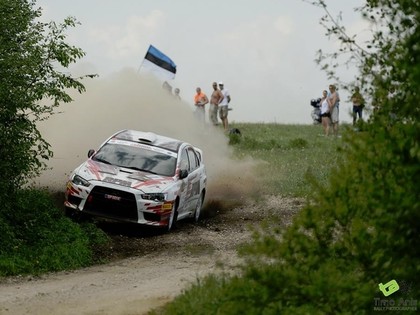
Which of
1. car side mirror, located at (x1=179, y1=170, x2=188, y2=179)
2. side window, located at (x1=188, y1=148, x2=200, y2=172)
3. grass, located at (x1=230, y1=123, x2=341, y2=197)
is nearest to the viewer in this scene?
car side mirror, located at (x1=179, y1=170, x2=188, y2=179)

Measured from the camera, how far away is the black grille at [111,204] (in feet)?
68.0

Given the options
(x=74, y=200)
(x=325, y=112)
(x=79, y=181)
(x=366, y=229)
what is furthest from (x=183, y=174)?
(x=325, y=112)

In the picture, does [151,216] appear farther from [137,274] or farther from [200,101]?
[200,101]

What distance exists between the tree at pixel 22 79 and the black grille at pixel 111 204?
139cm

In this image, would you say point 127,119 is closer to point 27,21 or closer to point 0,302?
point 27,21

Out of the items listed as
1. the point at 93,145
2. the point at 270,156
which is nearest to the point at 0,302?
the point at 93,145

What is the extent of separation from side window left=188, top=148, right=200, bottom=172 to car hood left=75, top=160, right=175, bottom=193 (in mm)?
1905

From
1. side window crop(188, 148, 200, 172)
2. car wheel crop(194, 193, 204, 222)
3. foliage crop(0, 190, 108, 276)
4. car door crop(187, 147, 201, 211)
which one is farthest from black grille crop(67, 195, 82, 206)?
car wheel crop(194, 193, 204, 222)

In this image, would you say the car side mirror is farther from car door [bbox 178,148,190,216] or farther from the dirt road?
the dirt road

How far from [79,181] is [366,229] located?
1247cm

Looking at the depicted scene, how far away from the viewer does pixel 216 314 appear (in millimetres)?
10602

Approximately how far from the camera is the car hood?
20938 millimetres

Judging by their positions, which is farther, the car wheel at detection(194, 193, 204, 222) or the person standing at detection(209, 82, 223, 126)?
the person standing at detection(209, 82, 223, 126)

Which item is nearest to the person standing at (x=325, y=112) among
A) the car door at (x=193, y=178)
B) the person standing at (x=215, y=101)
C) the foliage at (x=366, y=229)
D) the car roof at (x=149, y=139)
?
the person standing at (x=215, y=101)
